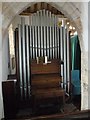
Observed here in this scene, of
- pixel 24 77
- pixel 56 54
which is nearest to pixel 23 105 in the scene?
pixel 24 77

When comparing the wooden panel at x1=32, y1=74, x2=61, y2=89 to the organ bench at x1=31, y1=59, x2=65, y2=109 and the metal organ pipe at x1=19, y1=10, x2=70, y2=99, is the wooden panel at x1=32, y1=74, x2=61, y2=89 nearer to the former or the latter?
the organ bench at x1=31, y1=59, x2=65, y2=109

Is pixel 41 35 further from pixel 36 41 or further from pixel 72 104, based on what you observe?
pixel 72 104

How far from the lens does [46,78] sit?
4641mm

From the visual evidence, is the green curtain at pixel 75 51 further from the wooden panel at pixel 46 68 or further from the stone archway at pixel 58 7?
the stone archway at pixel 58 7

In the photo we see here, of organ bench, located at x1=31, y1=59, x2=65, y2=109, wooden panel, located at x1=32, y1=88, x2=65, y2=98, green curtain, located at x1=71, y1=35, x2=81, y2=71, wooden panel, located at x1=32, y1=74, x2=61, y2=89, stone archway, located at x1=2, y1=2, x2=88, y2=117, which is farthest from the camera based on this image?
green curtain, located at x1=71, y1=35, x2=81, y2=71

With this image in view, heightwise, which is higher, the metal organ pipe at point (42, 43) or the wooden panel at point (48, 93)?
the metal organ pipe at point (42, 43)

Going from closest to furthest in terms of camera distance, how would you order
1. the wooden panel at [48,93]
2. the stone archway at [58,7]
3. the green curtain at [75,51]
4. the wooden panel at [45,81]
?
the stone archway at [58,7] < the wooden panel at [48,93] < the wooden panel at [45,81] < the green curtain at [75,51]

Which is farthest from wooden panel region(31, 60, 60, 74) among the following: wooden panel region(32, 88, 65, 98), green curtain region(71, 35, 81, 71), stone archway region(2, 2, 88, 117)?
stone archway region(2, 2, 88, 117)

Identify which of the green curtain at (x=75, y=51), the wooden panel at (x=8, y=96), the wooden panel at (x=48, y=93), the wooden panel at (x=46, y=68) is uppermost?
the green curtain at (x=75, y=51)

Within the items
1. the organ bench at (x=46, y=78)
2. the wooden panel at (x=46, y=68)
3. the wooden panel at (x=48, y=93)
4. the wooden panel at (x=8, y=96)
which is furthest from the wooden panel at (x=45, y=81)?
the wooden panel at (x=8, y=96)

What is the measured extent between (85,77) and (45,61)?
2.48 metres

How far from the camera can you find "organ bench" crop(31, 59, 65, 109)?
4410 mm

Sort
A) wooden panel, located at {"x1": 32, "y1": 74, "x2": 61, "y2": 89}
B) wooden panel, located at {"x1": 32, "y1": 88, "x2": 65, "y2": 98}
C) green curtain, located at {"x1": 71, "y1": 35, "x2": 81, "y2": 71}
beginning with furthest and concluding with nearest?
green curtain, located at {"x1": 71, "y1": 35, "x2": 81, "y2": 71}, wooden panel, located at {"x1": 32, "y1": 74, "x2": 61, "y2": 89}, wooden panel, located at {"x1": 32, "y1": 88, "x2": 65, "y2": 98}

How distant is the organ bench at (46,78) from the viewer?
4.41m
